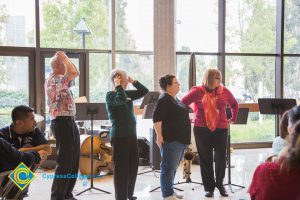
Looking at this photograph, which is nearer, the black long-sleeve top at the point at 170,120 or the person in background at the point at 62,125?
the person in background at the point at 62,125

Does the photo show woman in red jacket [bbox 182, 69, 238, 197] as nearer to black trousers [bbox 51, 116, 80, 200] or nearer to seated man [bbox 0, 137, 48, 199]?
black trousers [bbox 51, 116, 80, 200]

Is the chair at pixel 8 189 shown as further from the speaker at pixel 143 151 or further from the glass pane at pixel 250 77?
the glass pane at pixel 250 77

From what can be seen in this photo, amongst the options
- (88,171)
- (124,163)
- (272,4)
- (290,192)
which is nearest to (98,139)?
(88,171)

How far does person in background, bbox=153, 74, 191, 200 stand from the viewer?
4102 millimetres

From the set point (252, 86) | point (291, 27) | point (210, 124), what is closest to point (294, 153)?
point (210, 124)

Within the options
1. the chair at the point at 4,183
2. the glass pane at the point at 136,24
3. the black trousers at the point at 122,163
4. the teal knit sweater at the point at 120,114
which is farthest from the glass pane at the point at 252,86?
the chair at the point at 4,183

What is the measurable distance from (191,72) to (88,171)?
206cm

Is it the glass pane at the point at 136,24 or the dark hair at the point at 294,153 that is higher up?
the glass pane at the point at 136,24

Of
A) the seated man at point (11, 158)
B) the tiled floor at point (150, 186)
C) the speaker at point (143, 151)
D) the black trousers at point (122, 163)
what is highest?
the seated man at point (11, 158)

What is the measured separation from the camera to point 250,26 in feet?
26.5

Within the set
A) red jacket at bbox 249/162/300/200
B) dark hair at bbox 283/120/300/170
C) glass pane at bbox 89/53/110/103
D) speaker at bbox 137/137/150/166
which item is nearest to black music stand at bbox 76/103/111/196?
speaker at bbox 137/137/150/166

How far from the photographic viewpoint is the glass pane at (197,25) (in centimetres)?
771

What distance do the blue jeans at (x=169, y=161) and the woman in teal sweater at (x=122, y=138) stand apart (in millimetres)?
382

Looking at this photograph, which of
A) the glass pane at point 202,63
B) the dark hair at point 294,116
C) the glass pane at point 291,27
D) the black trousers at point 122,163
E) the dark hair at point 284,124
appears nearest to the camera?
the dark hair at point 294,116
